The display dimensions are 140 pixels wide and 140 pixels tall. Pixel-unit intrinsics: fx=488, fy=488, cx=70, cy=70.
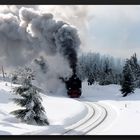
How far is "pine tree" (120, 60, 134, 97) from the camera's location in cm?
1247

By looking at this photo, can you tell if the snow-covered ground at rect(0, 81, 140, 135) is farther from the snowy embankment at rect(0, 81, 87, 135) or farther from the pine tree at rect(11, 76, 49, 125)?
the pine tree at rect(11, 76, 49, 125)

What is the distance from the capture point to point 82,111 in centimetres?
1285

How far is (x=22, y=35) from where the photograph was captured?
12.3m

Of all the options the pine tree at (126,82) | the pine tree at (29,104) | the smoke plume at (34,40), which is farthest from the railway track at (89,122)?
the smoke plume at (34,40)

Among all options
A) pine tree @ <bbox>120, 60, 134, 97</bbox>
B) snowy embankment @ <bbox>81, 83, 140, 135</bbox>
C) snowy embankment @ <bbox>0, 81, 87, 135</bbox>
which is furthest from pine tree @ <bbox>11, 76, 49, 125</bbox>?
pine tree @ <bbox>120, 60, 134, 97</bbox>

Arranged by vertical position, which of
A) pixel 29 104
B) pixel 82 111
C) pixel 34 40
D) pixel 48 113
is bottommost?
pixel 82 111

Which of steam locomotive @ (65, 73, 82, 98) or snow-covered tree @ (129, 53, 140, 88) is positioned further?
steam locomotive @ (65, 73, 82, 98)

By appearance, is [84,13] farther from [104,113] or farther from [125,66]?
[104,113]

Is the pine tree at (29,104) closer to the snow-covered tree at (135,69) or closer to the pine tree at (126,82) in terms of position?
the pine tree at (126,82)

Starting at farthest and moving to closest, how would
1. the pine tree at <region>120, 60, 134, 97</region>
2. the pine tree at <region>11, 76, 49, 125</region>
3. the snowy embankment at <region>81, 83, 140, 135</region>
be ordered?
the pine tree at <region>120, 60, 134, 97</region> → the snowy embankment at <region>81, 83, 140, 135</region> → the pine tree at <region>11, 76, 49, 125</region>

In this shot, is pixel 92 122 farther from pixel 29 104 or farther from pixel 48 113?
pixel 29 104

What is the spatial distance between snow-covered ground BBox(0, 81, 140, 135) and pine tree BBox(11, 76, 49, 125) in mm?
137

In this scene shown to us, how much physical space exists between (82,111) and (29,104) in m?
1.53

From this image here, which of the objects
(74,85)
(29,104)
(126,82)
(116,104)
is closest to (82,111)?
(74,85)
